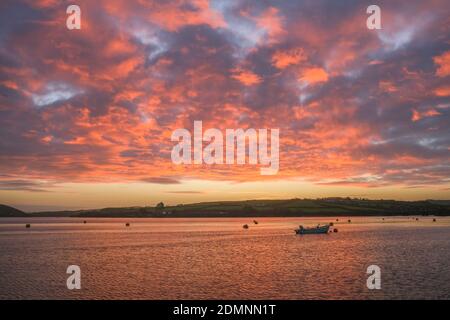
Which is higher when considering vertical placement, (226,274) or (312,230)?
(226,274)

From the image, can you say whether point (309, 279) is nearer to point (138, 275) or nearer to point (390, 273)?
point (390, 273)

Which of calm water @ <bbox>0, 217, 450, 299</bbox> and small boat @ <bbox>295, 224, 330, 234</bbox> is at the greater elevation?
calm water @ <bbox>0, 217, 450, 299</bbox>

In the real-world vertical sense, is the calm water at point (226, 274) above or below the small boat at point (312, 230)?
above

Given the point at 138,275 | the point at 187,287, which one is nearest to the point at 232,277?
the point at 187,287

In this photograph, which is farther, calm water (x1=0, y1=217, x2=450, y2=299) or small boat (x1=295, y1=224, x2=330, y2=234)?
small boat (x1=295, y1=224, x2=330, y2=234)

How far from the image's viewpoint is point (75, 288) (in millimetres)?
51406

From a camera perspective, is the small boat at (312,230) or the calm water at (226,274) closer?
the calm water at (226,274)

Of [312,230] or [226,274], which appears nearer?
[226,274]
